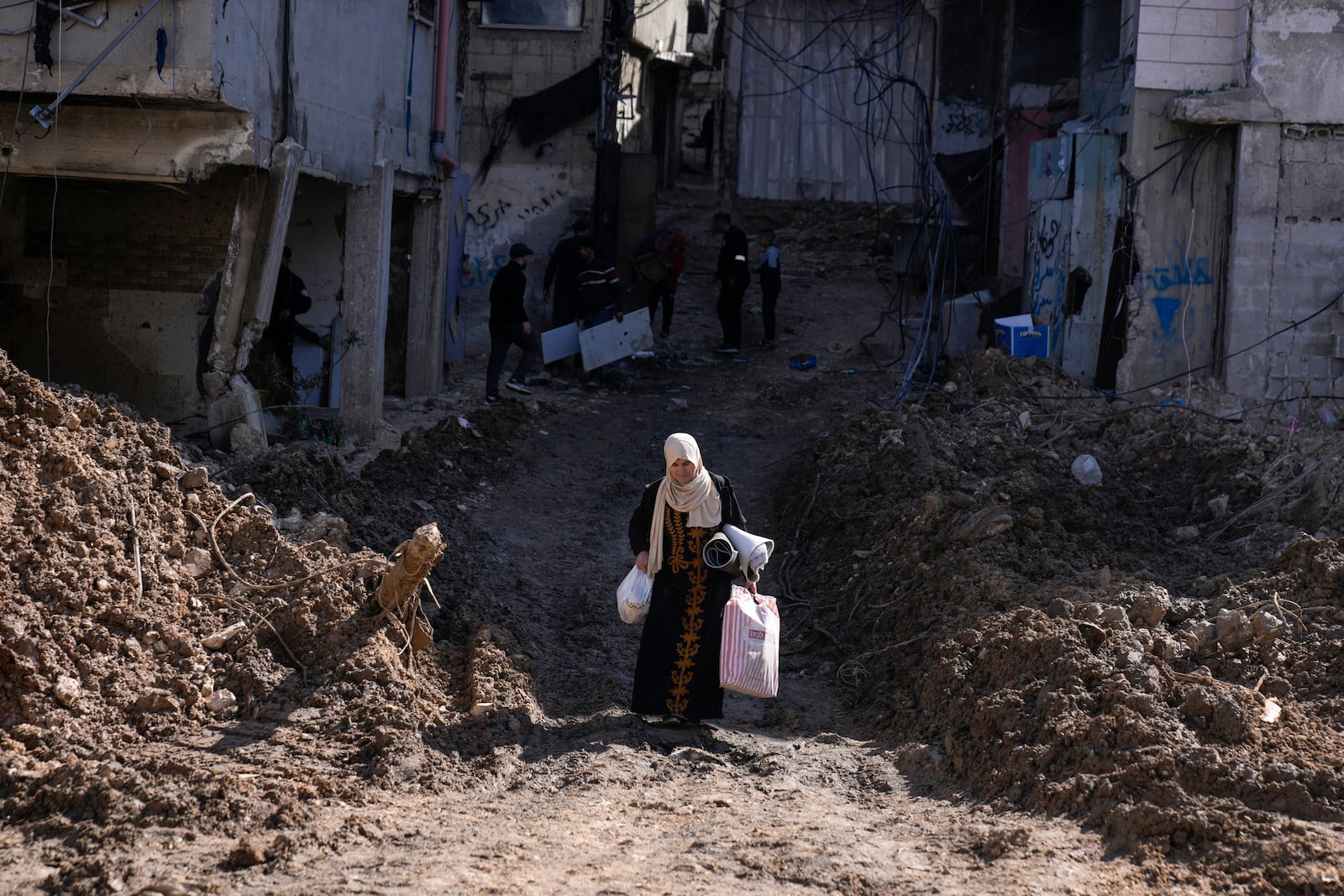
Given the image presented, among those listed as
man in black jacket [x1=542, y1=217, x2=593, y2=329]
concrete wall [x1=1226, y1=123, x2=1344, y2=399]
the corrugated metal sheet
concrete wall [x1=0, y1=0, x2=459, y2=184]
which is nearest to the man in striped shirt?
man in black jacket [x1=542, y1=217, x2=593, y2=329]

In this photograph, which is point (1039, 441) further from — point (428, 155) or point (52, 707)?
point (52, 707)

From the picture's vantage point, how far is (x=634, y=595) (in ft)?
19.5

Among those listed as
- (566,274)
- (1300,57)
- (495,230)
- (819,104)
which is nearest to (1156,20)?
(1300,57)

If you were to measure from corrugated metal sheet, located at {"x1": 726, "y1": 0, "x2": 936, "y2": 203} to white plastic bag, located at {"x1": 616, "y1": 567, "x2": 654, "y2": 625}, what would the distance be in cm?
1379

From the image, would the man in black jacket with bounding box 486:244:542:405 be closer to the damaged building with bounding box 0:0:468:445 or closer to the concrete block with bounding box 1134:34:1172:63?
the damaged building with bounding box 0:0:468:445

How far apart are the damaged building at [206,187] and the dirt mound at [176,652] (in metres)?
2.47

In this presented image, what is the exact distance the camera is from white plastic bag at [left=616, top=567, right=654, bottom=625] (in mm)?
5953

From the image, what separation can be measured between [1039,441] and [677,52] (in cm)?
1464

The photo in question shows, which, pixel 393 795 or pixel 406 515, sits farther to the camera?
pixel 406 515

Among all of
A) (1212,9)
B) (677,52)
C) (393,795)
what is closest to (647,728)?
(393,795)

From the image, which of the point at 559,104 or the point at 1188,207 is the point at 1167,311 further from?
the point at 559,104

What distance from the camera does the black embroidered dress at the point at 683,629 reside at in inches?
238

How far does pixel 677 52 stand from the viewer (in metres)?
23.5

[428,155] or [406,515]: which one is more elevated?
[428,155]
